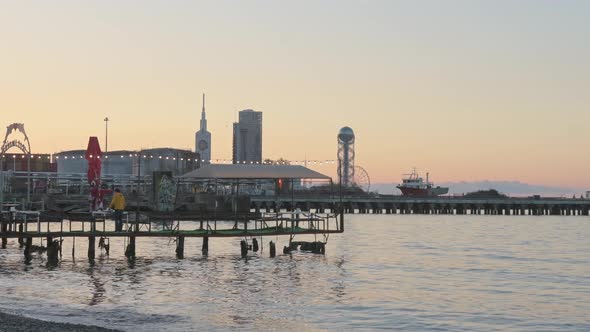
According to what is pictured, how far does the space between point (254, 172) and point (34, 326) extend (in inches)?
1089

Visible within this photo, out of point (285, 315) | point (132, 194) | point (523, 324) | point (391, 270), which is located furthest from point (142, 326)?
point (132, 194)

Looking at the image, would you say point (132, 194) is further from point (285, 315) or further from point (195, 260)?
point (285, 315)

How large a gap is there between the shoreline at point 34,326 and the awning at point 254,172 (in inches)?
A: 966

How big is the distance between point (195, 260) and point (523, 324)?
25.9m

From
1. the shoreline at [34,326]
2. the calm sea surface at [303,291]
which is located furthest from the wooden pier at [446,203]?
the shoreline at [34,326]

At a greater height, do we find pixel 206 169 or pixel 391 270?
pixel 206 169

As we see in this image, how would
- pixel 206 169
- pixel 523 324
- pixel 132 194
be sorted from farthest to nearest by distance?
pixel 132 194 → pixel 206 169 → pixel 523 324

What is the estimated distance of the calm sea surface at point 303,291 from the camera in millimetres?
28156

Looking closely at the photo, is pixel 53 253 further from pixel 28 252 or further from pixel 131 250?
pixel 131 250

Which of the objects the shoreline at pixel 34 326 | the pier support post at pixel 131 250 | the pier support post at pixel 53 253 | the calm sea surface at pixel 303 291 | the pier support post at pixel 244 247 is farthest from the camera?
the pier support post at pixel 244 247

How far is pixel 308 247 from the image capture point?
54.4 meters

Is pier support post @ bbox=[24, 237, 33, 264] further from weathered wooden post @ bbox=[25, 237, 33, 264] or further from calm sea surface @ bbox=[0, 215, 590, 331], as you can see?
calm sea surface @ bbox=[0, 215, 590, 331]

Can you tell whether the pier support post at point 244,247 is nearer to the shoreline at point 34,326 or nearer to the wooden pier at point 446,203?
the shoreline at point 34,326

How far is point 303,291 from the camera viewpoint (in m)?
35.5
